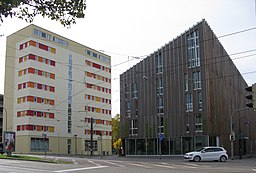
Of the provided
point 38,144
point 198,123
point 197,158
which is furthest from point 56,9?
point 38,144

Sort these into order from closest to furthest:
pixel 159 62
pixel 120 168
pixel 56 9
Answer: pixel 56 9, pixel 120 168, pixel 159 62

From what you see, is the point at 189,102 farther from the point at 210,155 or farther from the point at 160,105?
the point at 210,155

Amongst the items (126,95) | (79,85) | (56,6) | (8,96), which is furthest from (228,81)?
(56,6)

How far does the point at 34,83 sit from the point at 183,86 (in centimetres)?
3253

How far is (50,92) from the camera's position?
7262 cm

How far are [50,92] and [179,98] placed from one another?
33.0m

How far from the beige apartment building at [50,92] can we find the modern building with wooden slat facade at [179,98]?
1301 cm

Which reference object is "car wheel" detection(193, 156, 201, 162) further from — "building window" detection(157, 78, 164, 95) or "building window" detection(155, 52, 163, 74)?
"building window" detection(155, 52, 163, 74)

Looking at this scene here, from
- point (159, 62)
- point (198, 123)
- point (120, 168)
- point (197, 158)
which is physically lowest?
point (197, 158)

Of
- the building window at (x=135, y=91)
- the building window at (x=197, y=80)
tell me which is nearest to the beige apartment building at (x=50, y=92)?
the building window at (x=135, y=91)

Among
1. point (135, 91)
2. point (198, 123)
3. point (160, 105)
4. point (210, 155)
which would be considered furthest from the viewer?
point (135, 91)

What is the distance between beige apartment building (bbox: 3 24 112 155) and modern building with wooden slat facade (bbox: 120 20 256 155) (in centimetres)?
1301

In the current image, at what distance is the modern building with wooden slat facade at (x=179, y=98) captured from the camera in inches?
1817

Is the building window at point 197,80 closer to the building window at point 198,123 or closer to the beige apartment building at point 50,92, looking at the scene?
the building window at point 198,123
